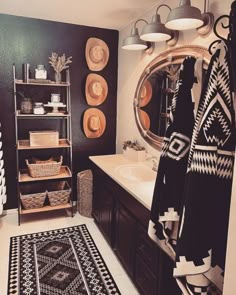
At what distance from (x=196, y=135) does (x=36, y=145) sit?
7.33 ft

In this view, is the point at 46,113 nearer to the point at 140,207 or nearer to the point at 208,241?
the point at 140,207

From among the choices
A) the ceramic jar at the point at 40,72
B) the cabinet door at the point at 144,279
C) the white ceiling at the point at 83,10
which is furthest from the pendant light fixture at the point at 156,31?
the cabinet door at the point at 144,279

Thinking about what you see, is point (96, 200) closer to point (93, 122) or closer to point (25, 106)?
point (93, 122)

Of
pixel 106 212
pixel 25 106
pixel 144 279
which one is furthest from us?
pixel 25 106

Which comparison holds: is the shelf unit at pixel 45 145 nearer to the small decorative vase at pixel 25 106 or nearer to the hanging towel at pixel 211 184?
the small decorative vase at pixel 25 106

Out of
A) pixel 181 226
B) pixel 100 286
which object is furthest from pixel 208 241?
pixel 100 286

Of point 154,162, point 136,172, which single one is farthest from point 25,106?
point 154,162

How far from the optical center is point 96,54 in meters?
3.11

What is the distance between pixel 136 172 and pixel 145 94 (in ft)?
2.65

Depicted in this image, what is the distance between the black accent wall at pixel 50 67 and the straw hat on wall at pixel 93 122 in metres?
0.07

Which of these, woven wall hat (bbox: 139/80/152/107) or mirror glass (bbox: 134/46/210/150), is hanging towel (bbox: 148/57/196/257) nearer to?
mirror glass (bbox: 134/46/210/150)

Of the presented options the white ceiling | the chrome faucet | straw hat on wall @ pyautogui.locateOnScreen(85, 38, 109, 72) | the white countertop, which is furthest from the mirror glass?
straw hat on wall @ pyautogui.locateOnScreen(85, 38, 109, 72)

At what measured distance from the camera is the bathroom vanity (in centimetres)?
159

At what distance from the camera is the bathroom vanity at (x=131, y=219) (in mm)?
1588
